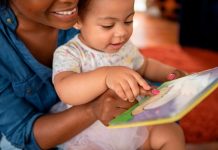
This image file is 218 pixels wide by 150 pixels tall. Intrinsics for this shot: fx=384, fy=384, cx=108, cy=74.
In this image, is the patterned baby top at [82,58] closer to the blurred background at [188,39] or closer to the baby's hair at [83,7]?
the baby's hair at [83,7]

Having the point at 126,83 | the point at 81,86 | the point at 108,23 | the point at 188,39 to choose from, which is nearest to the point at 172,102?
the point at 126,83

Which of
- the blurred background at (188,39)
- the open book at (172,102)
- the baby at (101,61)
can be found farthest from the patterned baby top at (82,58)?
the blurred background at (188,39)

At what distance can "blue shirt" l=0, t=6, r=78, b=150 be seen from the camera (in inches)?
41.5

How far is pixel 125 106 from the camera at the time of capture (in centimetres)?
93

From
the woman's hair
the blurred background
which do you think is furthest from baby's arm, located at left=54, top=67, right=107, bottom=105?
the blurred background

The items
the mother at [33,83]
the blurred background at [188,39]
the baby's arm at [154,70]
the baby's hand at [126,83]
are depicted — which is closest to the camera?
the baby's hand at [126,83]

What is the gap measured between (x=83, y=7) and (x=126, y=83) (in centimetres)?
31

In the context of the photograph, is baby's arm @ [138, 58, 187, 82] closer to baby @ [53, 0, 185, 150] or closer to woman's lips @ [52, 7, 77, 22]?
baby @ [53, 0, 185, 150]

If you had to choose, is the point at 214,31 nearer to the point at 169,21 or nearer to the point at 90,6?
the point at 169,21

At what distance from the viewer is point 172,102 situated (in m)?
0.76

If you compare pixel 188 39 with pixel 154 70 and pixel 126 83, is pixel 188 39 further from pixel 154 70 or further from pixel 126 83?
pixel 126 83

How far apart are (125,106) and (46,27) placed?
388 millimetres

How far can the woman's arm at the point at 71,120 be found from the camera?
0.93 m

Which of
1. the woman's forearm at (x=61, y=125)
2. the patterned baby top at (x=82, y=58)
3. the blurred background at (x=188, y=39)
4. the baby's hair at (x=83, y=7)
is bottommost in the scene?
the blurred background at (x=188, y=39)
